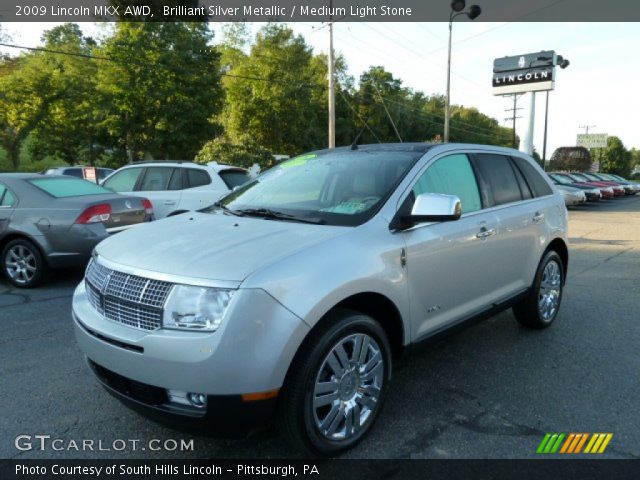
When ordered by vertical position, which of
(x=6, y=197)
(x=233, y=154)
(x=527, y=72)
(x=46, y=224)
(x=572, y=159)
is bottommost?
(x=46, y=224)

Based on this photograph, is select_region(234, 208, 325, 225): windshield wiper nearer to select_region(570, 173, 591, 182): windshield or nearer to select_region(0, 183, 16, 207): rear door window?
Answer: select_region(0, 183, 16, 207): rear door window

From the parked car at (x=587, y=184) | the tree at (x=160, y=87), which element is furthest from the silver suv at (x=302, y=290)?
the tree at (x=160, y=87)

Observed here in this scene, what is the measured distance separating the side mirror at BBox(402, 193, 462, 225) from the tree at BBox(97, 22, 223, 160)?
2801 cm

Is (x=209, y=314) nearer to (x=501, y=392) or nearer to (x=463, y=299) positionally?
(x=463, y=299)

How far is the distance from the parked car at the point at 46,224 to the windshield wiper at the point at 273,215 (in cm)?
355

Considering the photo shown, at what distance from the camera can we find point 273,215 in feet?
10.7

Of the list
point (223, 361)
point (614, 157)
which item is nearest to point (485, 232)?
point (223, 361)

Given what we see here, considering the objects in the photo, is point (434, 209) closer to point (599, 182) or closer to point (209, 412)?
point (209, 412)

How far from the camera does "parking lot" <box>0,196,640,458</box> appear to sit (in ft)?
9.29

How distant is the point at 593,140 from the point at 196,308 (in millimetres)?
86898

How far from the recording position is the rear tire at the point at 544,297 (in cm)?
457

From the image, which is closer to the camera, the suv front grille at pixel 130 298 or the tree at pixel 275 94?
the suv front grille at pixel 130 298

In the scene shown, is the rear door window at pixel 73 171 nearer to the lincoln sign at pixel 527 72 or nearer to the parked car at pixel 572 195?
the parked car at pixel 572 195

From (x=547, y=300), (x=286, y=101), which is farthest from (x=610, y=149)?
(x=547, y=300)
